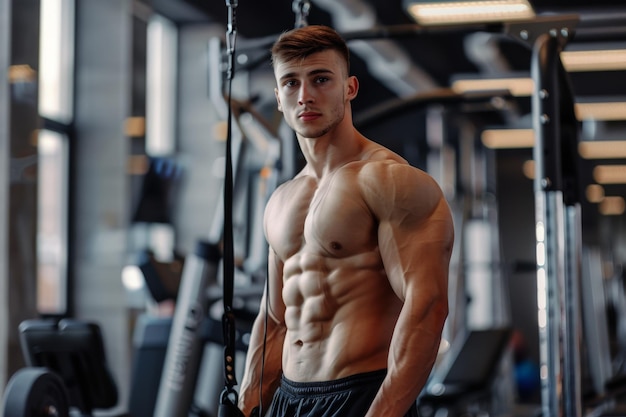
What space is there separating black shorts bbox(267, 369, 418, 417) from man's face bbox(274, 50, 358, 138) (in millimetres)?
483

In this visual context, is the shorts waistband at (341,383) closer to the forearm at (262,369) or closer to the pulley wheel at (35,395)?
the forearm at (262,369)

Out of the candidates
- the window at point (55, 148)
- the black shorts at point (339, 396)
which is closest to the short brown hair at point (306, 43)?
Answer: the black shorts at point (339, 396)

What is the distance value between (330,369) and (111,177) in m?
4.18

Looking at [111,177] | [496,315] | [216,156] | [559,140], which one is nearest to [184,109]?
[216,156]

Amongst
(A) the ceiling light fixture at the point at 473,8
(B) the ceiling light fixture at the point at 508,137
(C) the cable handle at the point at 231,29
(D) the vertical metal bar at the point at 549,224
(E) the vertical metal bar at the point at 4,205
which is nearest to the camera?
(C) the cable handle at the point at 231,29

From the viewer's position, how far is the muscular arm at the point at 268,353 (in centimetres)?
218

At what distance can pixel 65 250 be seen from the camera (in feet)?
19.4

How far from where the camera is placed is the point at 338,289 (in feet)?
6.48

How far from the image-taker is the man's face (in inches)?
77.0

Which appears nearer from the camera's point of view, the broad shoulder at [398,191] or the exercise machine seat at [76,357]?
the broad shoulder at [398,191]

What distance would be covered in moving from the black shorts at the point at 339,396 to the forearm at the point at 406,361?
7 cm

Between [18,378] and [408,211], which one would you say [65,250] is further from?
[408,211]

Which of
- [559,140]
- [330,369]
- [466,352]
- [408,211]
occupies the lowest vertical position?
[466,352]

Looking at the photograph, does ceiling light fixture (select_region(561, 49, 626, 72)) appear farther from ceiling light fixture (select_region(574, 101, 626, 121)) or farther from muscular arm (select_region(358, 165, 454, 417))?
muscular arm (select_region(358, 165, 454, 417))
